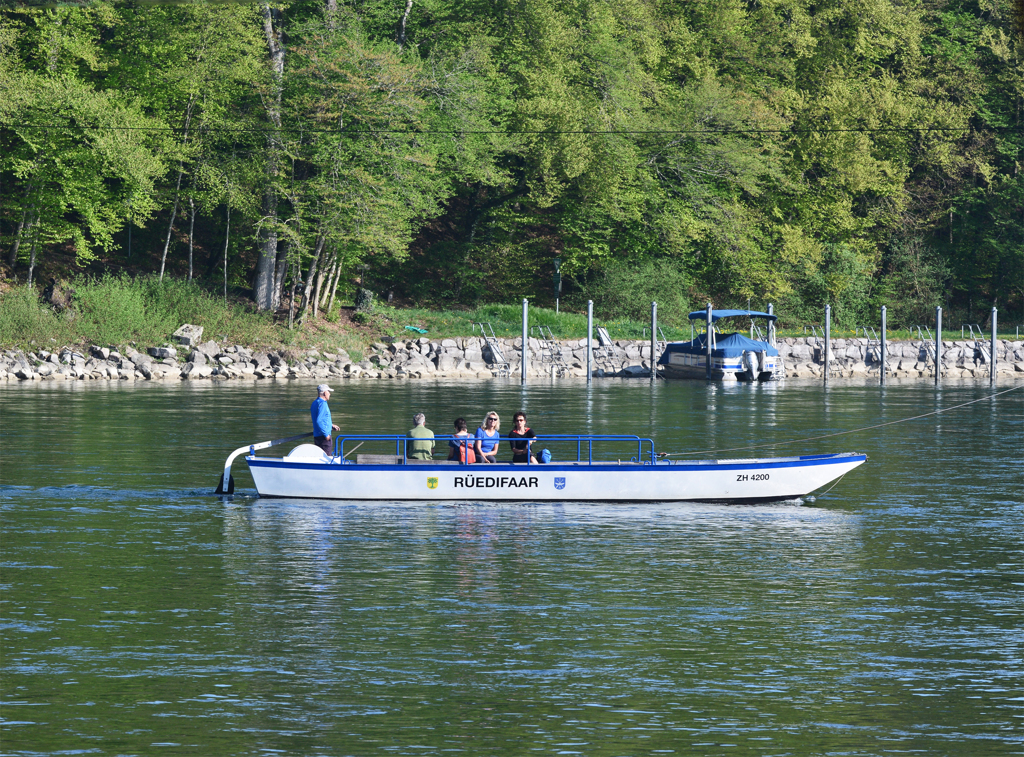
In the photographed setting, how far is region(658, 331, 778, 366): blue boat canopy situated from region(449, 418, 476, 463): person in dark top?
50879 mm

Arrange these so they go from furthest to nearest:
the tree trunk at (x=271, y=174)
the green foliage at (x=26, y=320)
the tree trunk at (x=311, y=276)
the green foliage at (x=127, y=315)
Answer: the tree trunk at (x=311, y=276)
the tree trunk at (x=271, y=174)
the green foliage at (x=127, y=315)
the green foliage at (x=26, y=320)

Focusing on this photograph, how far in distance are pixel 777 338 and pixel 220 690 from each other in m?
75.7

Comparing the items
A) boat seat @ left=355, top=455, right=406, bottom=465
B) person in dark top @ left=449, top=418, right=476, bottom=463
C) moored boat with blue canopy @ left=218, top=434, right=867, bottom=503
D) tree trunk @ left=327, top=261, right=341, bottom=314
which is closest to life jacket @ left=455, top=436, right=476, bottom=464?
person in dark top @ left=449, top=418, right=476, bottom=463

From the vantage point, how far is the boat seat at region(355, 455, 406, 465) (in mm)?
28831

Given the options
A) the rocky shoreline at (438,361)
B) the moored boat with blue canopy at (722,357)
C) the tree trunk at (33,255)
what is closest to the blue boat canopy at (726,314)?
the moored boat with blue canopy at (722,357)

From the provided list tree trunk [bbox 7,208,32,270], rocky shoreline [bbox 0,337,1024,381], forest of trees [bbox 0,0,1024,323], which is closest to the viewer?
rocky shoreline [bbox 0,337,1024,381]

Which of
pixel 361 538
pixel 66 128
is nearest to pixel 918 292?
pixel 66 128

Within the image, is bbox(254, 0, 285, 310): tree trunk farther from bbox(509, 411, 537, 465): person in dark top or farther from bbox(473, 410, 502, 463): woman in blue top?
bbox(509, 411, 537, 465): person in dark top

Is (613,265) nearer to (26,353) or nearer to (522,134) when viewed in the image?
(522,134)

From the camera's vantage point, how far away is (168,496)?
29312mm

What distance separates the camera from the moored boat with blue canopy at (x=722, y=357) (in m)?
78.1

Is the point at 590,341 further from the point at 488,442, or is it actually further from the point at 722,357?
the point at 488,442

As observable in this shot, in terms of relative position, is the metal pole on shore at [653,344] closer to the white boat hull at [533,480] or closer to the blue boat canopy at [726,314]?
the blue boat canopy at [726,314]

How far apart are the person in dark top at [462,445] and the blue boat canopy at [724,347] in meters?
50.9
